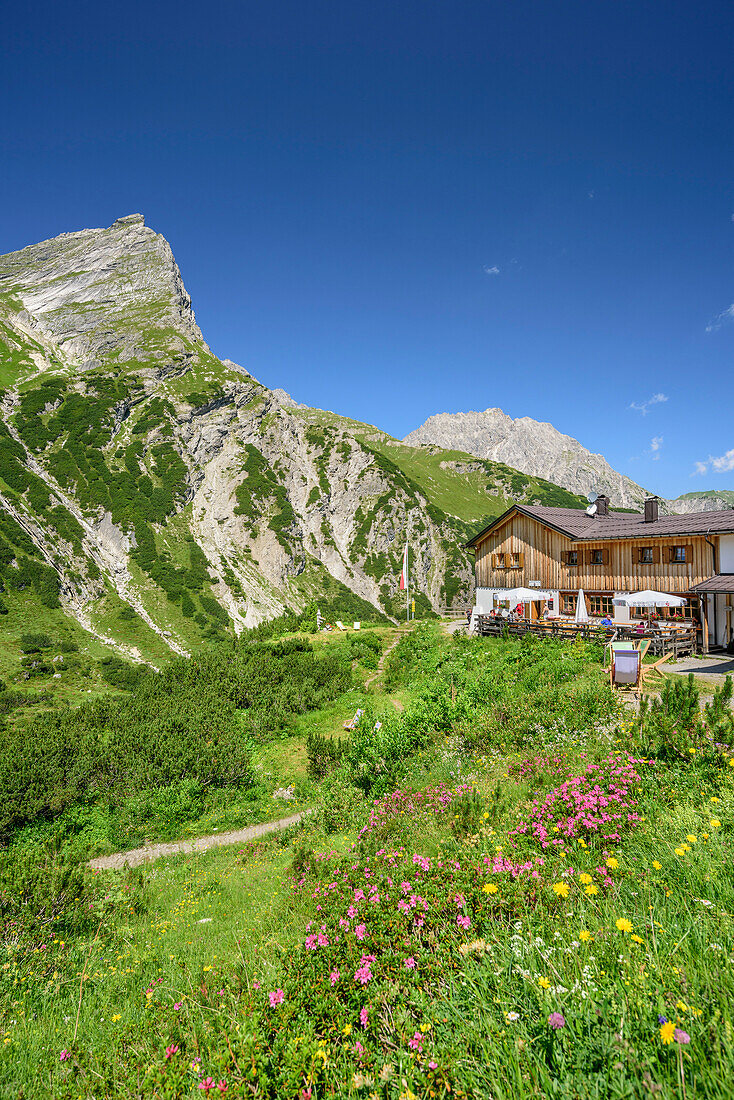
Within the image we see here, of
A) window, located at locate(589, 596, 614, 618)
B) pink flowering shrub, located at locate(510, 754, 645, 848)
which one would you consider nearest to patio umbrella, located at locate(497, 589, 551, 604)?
window, located at locate(589, 596, 614, 618)

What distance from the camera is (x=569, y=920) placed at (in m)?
4.06

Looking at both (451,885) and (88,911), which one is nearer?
(451,885)

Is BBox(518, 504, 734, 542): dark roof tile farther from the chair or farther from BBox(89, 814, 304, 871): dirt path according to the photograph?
BBox(89, 814, 304, 871): dirt path

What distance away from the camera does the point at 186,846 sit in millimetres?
13891

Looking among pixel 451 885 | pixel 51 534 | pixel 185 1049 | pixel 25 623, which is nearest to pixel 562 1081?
pixel 451 885

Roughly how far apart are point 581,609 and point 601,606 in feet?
5.27

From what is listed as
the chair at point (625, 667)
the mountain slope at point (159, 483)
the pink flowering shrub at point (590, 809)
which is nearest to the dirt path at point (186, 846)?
the pink flowering shrub at point (590, 809)

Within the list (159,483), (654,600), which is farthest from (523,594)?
(159,483)

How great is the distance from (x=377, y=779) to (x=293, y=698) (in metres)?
11.5

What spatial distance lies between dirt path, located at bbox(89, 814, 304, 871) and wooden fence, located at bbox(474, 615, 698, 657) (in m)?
15.7

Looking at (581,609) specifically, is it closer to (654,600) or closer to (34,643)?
(654,600)

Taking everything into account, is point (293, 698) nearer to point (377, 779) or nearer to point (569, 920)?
point (377, 779)

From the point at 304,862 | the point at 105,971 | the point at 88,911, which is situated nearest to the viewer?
the point at 105,971

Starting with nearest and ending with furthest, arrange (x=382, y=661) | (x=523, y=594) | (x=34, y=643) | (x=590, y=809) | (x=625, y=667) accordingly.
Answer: (x=590, y=809)
(x=625, y=667)
(x=382, y=661)
(x=523, y=594)
(x=34, y=643)
